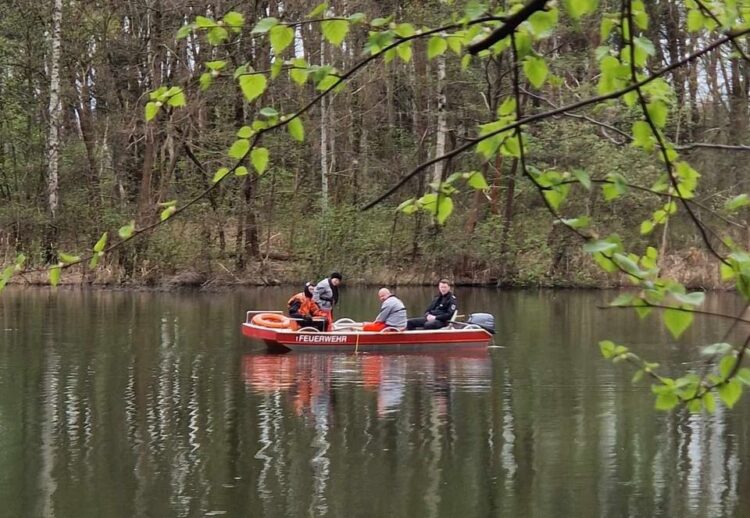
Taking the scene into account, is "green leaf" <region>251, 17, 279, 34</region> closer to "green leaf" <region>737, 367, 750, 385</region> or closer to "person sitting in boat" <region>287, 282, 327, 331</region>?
"green leaf" <region>737, 367, 750, 385</region>

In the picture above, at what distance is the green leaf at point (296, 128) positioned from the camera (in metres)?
2.78

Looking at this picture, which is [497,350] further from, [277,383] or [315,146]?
[315,146]

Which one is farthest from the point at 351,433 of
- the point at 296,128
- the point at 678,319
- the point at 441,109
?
the point at 441,109

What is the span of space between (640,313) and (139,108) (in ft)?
107

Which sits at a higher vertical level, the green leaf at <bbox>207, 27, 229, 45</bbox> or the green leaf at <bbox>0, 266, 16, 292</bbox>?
the green leaf at <bbox>207, 27, 229, 45</bbox>

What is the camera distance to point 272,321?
19.7 meters

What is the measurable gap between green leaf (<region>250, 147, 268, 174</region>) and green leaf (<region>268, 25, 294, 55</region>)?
233 mm

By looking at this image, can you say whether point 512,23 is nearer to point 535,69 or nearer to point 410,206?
point 535,69

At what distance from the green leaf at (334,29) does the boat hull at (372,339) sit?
16.1 metres

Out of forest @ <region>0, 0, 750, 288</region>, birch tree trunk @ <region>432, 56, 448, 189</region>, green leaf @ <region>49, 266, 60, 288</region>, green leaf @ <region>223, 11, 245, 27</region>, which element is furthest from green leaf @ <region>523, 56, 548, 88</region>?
birch tree trunk @ <region>432, 56, 448, 189</region>

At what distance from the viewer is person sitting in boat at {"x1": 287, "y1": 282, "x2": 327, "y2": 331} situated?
19.6 meters

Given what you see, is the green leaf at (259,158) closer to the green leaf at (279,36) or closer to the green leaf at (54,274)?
the green leaf at (279,36)

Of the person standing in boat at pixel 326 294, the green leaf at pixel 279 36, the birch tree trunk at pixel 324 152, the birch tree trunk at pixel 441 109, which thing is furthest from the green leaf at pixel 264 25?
the birch tree trunk at pixel 324 152

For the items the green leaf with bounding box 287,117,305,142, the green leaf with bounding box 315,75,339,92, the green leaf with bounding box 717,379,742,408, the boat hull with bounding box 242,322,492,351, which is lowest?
the boat hull with bounding box 242,322,492,351
